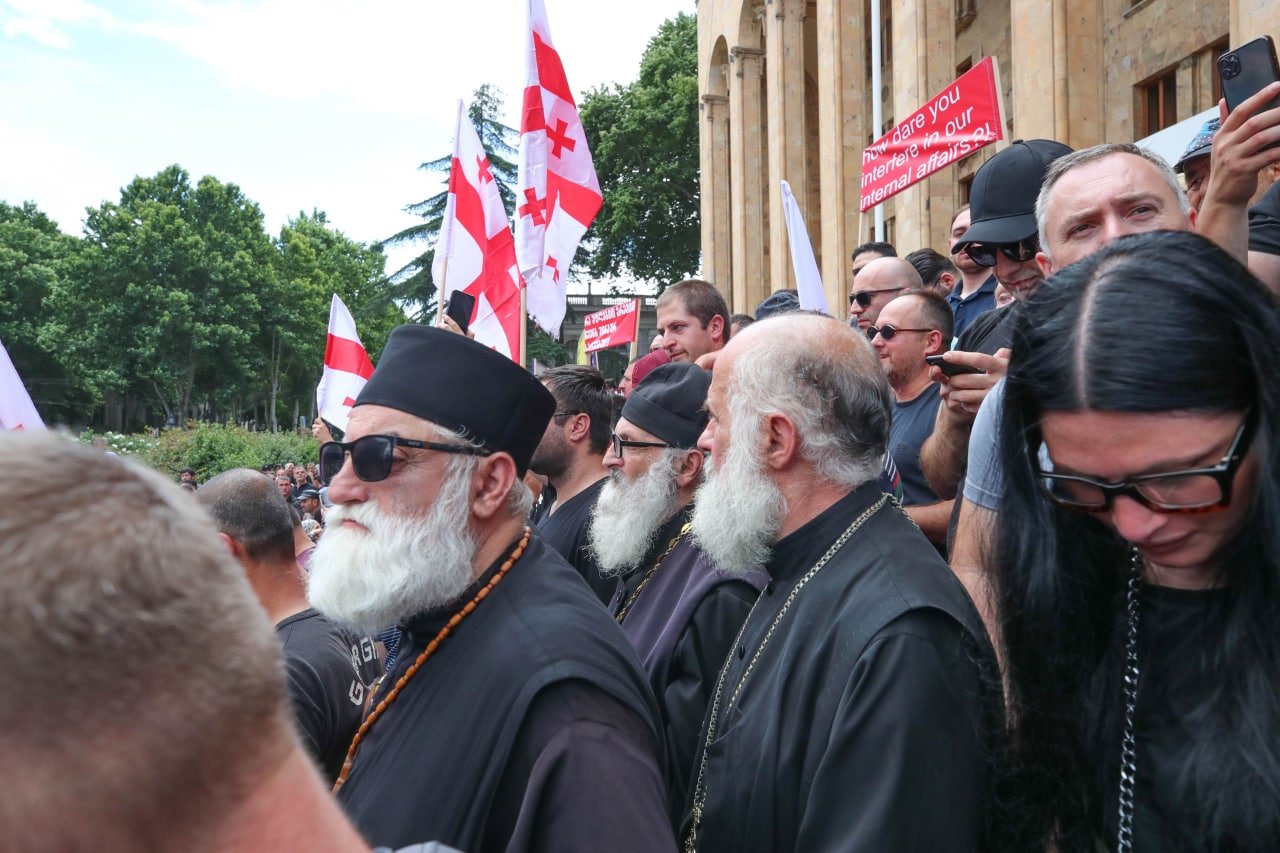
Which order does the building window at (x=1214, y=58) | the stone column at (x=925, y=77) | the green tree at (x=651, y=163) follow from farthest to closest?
the green tree at (x=651, y=163), the stone column at (x=925, y=77), the building window at (x=1214, y=58)

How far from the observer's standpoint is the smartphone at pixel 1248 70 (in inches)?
102

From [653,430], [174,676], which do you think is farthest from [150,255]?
[174,676]

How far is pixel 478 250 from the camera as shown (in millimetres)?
7324

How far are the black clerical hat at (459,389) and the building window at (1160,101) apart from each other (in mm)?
13277

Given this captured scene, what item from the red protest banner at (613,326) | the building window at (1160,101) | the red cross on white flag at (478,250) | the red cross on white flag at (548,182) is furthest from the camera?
the red protest banner at (613,326)

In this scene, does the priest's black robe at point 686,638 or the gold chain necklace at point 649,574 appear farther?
the gold chain necklace at point 649,574

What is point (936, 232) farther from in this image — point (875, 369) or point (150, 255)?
point (150, 255)

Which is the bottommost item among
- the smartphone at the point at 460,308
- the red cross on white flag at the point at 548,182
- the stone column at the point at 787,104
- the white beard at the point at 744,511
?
the white beard at the point at 744,511

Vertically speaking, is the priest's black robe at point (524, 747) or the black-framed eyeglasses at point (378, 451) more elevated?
the black-framed eyeglasses at point (378, 451)

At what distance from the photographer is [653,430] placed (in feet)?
15.7

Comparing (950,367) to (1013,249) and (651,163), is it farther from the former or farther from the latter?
(651,163)

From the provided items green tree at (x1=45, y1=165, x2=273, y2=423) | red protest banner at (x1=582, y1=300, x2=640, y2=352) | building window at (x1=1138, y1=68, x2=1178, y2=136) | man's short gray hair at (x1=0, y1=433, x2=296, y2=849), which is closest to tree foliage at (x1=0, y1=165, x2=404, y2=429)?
green tree at (x1=45, y1=165, x2=273, y2=423)

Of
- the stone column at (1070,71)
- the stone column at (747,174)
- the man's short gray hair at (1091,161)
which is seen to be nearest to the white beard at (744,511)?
the man's short gray hair at (1091,161)

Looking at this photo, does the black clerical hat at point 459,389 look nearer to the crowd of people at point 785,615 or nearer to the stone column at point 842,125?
the crowd of people at point 785,615
